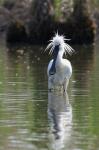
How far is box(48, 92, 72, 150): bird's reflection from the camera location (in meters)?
13.2

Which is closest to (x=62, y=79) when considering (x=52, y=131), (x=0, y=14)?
(x=52, y=131)

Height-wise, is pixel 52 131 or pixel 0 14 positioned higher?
pixel 0 14

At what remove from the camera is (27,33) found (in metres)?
40.3

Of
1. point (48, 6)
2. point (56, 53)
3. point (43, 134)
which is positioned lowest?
point (43, 134)

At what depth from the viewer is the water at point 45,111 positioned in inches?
516

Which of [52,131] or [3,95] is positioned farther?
[3,95]

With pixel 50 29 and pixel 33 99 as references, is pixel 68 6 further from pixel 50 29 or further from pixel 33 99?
pixel 33 99

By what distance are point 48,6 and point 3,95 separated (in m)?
20.9

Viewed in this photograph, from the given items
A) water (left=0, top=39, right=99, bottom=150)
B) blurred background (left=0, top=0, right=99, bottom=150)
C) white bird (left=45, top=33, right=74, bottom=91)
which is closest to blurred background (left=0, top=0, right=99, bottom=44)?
blurred background (left=0, top=0, right=99, bottom=150)

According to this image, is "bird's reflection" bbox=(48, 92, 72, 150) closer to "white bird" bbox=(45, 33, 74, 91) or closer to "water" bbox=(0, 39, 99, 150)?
"water" bbox=(0, 39, 99, 150)

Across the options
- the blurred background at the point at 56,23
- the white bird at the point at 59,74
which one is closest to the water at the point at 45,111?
the white bird at the point at 59,74

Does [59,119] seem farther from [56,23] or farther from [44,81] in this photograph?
[56,23]

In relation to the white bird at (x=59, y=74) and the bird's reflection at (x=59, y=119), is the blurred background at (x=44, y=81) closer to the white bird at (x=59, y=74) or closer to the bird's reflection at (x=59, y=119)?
the bird's reflection at (x=59, y=119)

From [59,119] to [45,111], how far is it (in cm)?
117
